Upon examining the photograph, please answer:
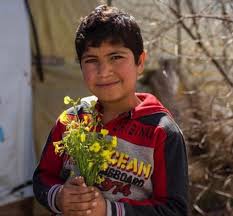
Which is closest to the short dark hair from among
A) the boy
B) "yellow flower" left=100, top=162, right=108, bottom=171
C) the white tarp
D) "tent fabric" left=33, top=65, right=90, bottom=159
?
the boy

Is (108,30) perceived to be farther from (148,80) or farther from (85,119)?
(148,80)

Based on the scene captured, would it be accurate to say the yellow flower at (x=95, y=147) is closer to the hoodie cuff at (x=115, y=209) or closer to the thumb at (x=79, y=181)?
the thumb at (x=79, y=181)

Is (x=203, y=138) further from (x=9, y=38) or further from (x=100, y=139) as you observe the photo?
(x=100, y=139)

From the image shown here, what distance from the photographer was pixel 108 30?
2.18m

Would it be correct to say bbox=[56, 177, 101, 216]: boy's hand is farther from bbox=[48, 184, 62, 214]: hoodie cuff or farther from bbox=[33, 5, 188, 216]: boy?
bbox=[48, 184, 62, 214]: hoodie cuff

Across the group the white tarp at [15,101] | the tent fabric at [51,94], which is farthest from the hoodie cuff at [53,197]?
the tent fabric at [51,94]

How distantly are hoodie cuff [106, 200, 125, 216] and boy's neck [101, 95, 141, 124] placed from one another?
0.38m

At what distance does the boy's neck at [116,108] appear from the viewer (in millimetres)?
2324

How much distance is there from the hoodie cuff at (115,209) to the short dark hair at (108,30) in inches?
24.5

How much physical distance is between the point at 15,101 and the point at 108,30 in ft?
5.75

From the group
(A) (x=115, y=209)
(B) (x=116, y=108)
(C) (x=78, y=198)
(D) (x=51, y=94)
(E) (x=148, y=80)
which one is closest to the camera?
(C) (x=78, y=198)

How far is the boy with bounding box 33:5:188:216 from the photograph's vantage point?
7.06ft

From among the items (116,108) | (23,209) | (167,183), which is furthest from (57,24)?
(167,183)

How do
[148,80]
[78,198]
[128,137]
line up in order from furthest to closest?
[148,80] < [128,137] < [78,198]
